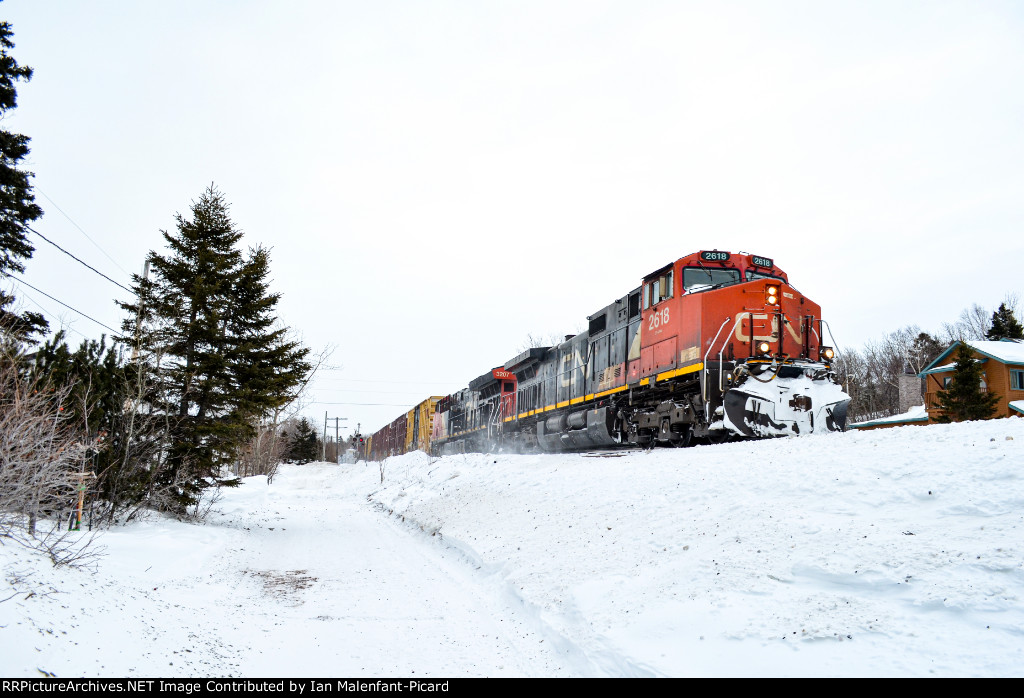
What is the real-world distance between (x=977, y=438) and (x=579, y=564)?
4028mm

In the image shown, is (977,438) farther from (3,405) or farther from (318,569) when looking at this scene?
(3,405)

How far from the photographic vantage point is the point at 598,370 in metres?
14.9

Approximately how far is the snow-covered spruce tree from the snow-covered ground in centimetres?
331

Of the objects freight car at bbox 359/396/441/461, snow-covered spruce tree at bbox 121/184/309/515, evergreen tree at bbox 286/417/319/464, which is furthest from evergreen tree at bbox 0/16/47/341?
evergreen tree at bbox 286/417/319/464

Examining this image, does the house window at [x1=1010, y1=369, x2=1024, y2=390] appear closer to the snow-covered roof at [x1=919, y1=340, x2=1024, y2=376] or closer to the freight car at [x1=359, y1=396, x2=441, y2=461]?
the snow-covered roof at [x1=919, y1=340, x2=1024, y2=376]

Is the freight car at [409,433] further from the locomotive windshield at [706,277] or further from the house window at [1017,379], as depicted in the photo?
the house window at [1017,379]

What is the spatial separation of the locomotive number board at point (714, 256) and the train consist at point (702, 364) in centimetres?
2

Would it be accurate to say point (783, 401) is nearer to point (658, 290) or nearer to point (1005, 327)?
point (658, 290)

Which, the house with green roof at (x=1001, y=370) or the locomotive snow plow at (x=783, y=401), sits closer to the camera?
the locomotive snow plow at (x=783, y=401)

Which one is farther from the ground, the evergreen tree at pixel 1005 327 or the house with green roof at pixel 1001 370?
the evergreen tree at pixel 1005 327

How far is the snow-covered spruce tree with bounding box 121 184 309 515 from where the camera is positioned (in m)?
11.7

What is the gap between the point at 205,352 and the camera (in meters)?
12.4

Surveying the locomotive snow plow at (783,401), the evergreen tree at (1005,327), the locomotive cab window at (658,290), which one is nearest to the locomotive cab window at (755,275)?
the locomotive cab window at (658,290)

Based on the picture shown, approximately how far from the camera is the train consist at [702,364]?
9.96 m
